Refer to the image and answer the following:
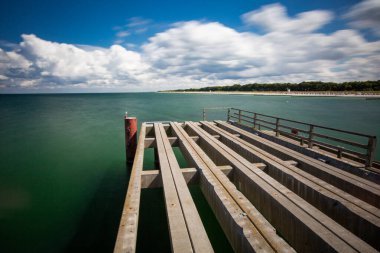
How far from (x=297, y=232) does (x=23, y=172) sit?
14.3m

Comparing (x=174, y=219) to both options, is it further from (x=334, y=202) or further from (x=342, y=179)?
(x=342, y=179)

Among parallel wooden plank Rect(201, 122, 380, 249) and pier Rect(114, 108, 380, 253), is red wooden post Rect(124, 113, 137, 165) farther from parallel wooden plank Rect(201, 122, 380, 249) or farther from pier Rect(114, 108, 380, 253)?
parallel wooden plank Rect(201, 122, 380, 249)

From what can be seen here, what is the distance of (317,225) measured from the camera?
103 inches

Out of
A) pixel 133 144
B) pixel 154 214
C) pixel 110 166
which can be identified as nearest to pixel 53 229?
pixel 154 214

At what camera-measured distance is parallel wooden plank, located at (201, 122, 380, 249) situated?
2828 mm

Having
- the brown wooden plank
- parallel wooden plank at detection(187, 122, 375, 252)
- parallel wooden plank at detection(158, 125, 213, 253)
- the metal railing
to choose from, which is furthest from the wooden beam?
the metal railing

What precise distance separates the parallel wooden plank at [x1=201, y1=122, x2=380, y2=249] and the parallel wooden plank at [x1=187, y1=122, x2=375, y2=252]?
504 mm

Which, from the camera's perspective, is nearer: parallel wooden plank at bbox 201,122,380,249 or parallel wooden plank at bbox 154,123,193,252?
parallel wooden plank at bbox 154,123,193,252

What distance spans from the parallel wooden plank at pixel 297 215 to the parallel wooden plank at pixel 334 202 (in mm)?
504

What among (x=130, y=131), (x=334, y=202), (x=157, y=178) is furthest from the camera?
(x=130, y=131)

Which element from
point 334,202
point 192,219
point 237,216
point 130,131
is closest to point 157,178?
point 192,219

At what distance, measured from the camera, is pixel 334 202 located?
3.28 meters

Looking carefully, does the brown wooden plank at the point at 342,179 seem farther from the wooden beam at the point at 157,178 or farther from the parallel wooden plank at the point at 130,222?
the parallel wooden plank at the point at 130,222

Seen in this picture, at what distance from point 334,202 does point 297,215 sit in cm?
91
